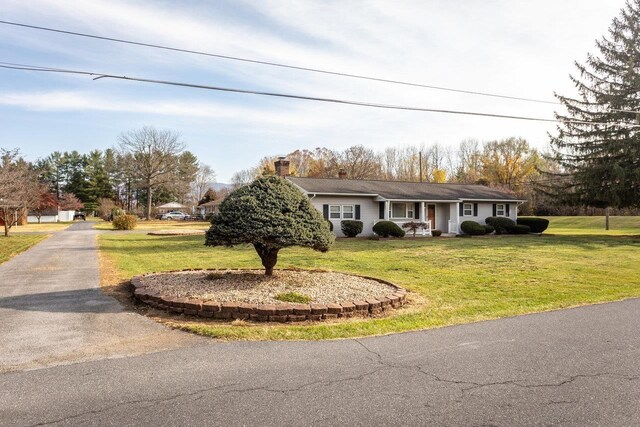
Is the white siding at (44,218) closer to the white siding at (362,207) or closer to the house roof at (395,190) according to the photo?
the house roof at (395,190)

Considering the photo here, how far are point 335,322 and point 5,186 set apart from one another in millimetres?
21983

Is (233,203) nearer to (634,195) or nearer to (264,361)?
(264,361)

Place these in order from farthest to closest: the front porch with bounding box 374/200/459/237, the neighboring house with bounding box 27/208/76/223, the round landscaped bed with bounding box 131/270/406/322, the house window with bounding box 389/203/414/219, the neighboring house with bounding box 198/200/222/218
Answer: the neighboring house with bounding box 27/208/76/223 → the neighboring house with bounding box 198/200/222/218 → the house window with bounding box 389/203/414/219 → the front porch with bounding box 374/200/459/237 → the round landscaped bed with bounding box 131/270/406/322

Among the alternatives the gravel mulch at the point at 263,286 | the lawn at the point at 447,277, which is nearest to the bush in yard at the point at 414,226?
the lawn at the point at 447,277

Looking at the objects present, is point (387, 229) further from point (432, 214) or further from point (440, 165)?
point (440, 165)

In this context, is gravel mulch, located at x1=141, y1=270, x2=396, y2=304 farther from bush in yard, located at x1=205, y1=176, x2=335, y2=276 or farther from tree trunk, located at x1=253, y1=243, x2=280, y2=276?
bush in yard, located at x1=205, y1=176, x2=335, y2=276

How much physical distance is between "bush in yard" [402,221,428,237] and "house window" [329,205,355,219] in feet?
11.5

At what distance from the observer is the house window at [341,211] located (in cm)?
2690

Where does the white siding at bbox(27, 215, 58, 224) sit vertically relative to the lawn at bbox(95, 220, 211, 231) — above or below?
above

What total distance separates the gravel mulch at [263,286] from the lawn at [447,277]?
2.83 ft

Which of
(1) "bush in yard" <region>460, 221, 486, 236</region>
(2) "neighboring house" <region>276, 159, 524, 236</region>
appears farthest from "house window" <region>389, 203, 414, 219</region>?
(1) "bush in yard" <region>460, 221, 486, 236</region>

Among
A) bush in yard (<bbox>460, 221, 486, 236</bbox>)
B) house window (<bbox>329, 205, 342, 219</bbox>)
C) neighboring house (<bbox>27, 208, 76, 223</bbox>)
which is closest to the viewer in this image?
house window (<bbox>329, 205, 342, 219</bbox>)

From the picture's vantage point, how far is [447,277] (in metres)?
11.0

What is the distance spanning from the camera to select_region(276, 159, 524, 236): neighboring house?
2700 centimetres
